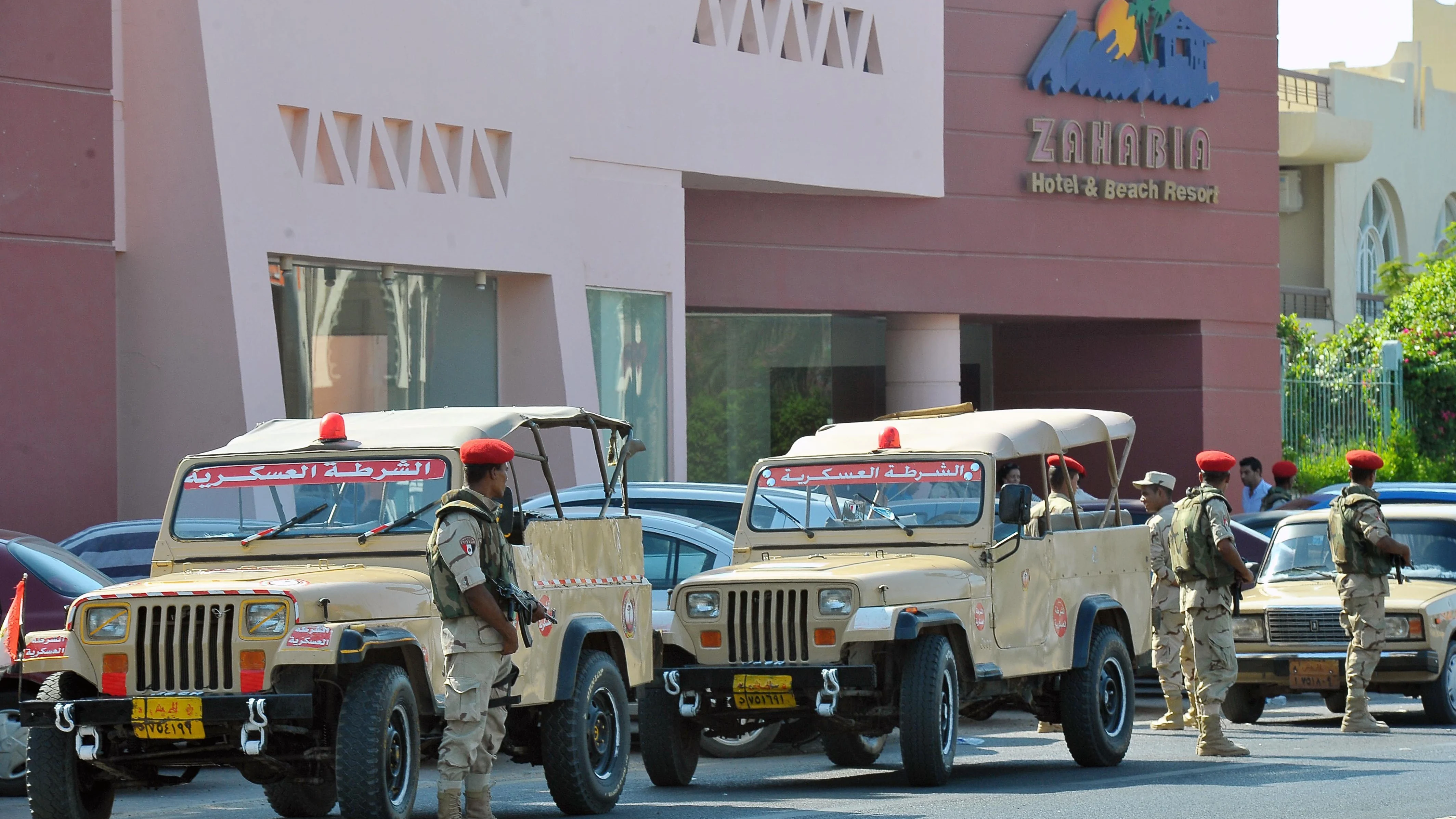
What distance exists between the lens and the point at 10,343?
1716 cm

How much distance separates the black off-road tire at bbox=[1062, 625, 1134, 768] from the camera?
39.1 ft

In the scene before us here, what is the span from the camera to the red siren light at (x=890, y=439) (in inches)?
476

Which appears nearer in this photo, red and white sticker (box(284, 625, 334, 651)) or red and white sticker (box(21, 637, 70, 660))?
red and white sticker (box(284, 625, 334, 651))

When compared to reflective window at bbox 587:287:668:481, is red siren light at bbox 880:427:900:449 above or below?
below

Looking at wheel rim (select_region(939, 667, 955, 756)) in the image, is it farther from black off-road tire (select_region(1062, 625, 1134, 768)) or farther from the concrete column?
the concrete column

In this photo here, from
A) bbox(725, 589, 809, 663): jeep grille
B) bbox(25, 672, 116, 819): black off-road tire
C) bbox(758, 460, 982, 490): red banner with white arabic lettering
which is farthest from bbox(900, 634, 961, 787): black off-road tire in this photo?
bbox(25, 672, 116, 819): black off-road tire

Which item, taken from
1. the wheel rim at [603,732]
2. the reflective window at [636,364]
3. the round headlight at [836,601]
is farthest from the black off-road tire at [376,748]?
the reflective window at [636,364]

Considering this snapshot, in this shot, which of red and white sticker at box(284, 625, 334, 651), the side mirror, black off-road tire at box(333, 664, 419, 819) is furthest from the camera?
the side mirror

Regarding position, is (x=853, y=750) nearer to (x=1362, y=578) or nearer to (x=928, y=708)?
(x=928, y=708)

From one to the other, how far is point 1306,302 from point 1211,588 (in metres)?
35.1

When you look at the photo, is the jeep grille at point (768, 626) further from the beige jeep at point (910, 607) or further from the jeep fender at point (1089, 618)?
the jeep fender at point (1089, 618)

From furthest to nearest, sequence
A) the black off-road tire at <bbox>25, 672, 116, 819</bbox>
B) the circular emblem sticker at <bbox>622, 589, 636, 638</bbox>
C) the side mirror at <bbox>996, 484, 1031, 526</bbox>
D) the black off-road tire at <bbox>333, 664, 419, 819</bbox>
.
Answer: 1. the side mirror at <bbox>996, 484, 1031, 526</bbox>
2. the circular emblem sticker at <bbox>622, 589, 636, 638</bbox>
3. the black off-road tire at <bbox>25, 672, 116, 819</bbox>
4. the black off-road tire at <bbox>333, 664, 419, 819</bbox>

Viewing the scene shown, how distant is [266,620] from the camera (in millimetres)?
8664

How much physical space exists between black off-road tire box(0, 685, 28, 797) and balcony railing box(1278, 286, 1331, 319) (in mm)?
37971
